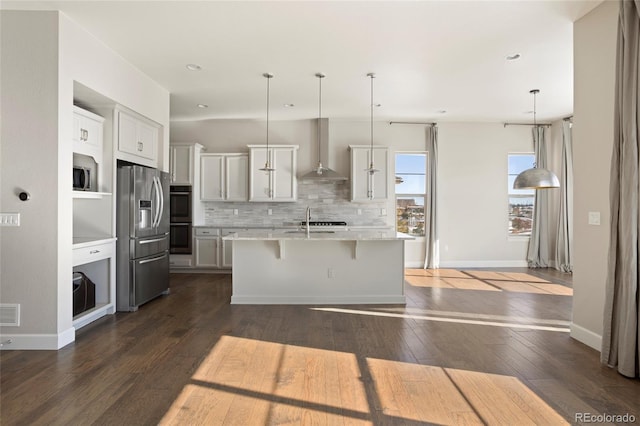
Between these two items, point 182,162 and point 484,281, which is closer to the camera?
point 484,281

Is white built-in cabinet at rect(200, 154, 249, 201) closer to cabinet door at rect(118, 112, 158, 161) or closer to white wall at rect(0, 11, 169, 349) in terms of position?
cabinet door at rect(118, 112, 158, 161)

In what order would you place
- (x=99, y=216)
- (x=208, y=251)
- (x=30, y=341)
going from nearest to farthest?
(x=30, y=341) → (x=99, y=216) → (x=208, y=251)

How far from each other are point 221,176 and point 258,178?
0.73m

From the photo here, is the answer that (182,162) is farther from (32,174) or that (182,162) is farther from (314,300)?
(314,300)

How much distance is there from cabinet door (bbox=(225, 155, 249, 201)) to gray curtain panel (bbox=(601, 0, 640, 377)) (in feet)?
18.4

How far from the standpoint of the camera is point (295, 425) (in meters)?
1.99

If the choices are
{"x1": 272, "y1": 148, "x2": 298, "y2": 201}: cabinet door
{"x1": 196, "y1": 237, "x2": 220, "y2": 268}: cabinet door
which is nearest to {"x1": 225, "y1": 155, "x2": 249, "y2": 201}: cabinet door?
{"x1": 272, "y1": 148, "x2": 298, "y2": 201}: cabinet door

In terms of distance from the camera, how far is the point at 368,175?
6.93 metres

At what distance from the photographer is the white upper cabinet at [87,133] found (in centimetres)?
359

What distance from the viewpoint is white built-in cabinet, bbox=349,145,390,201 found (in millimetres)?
6926

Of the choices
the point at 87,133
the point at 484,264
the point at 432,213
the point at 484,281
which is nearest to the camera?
the point at 87,133

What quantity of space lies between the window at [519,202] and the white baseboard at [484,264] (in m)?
0.60

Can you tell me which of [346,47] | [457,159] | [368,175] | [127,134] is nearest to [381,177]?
[368,175]

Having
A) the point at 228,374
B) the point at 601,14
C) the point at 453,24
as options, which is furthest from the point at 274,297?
the point at 601,14
